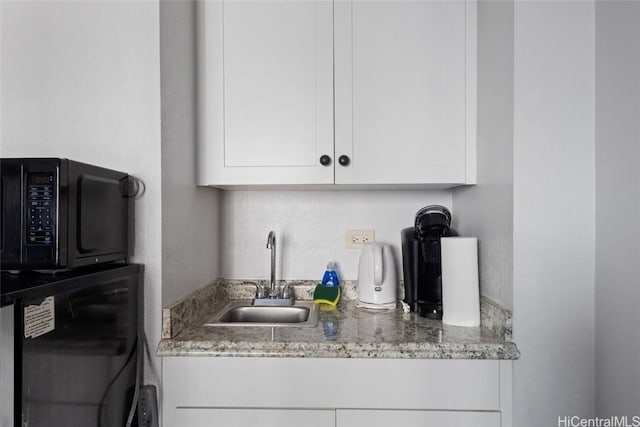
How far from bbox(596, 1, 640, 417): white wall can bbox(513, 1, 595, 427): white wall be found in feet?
0.10

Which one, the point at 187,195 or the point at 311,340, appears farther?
the point at 187,195

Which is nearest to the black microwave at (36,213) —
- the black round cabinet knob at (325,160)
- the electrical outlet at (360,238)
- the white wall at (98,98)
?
the white wall at (98,98)

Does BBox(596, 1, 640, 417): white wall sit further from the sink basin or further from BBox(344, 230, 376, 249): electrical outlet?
the sink basin

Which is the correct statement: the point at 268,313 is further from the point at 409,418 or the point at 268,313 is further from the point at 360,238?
the point at 409,418

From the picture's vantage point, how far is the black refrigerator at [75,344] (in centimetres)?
69

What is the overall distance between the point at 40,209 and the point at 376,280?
42.7 inches

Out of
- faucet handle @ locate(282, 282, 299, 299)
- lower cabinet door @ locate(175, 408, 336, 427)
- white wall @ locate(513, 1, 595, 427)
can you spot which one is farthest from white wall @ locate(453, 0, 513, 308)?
faucet handle @ locate(282, 282, 299, 299)

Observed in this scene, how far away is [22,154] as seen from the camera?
1099 mm

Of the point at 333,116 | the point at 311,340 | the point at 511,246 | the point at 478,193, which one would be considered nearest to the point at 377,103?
the point at 333,116

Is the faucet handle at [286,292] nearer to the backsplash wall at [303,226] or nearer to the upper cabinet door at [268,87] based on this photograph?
the backsplash wall at [303,226]

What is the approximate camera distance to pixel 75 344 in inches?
32.9

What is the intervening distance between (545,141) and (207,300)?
1.30 metres

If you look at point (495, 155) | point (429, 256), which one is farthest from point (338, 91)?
point (429, 256)

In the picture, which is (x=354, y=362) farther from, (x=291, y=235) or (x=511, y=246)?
(x=291, y=235)
